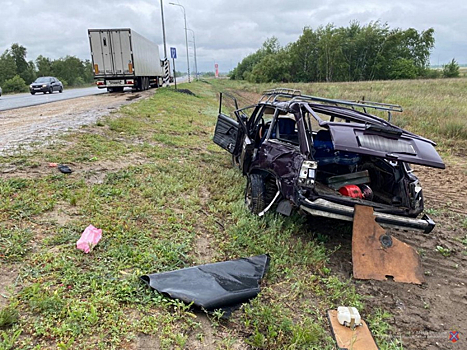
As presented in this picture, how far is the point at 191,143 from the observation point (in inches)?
360

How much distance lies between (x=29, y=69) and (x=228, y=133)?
205 feet

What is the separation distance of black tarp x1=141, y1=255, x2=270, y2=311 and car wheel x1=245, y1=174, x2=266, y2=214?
1319 millimetres

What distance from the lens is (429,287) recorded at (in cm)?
367

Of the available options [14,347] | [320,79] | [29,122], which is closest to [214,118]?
[29,122]

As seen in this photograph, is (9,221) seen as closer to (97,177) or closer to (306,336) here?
(97,177)

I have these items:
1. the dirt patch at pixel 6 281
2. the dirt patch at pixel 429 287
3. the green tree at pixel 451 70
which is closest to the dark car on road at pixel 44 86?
the dirt patch at pixel 6 281

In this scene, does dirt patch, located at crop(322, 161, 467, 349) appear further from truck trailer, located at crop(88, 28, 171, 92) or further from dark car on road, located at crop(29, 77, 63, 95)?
dark car on road, located at crop(29, 77, 63, 95)

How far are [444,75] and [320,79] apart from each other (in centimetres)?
2549

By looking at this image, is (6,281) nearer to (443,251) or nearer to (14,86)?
(443,251)

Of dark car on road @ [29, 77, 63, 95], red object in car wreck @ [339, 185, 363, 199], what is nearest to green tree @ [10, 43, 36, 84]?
Result: dark car on road @ [29, 77, 63, 95]

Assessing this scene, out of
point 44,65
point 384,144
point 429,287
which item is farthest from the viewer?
point 44,65

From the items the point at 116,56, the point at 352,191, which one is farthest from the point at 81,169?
the point at 116,56

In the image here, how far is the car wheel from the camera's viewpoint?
4793mm

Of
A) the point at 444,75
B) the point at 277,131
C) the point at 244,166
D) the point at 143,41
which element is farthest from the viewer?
the point at 444,75
